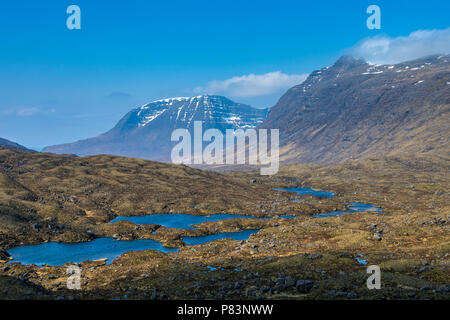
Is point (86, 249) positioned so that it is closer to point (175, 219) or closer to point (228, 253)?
point (228, 253)

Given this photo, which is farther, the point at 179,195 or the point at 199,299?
the point at 179,195

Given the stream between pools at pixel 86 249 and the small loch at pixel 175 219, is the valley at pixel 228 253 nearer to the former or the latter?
the stream between pools at pixel 86 249

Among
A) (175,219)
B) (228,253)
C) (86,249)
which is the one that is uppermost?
(175,219)

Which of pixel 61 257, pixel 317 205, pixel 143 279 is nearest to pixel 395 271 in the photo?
pixel 143 279

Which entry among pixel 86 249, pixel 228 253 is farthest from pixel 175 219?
pixel 228 253

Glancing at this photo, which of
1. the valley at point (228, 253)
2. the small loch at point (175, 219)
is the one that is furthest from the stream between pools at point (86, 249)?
the small loch at point (175, 219)

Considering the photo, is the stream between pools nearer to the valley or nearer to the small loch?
the valley

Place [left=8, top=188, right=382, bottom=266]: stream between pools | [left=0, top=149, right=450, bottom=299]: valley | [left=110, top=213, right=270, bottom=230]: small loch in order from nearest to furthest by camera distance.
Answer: [left=0, top=149, right=450, bottom=299]: valley
[left=8, top=188, right=382, bottom=266]: stream between pools
[left=110, top=213, right=270, bottom=230]: small loch

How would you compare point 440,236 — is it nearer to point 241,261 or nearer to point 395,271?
point 395,271

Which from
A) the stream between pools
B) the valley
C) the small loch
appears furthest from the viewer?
the small loch

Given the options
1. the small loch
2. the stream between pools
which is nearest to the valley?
the stream between pools

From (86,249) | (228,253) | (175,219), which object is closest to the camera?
(228,253)
